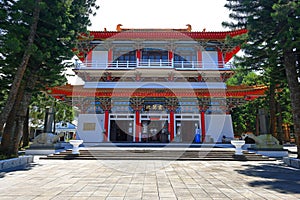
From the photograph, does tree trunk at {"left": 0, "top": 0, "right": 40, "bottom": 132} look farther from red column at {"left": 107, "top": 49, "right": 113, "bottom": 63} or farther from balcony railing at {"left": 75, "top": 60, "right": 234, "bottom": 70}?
red column at {"left": 107, "top": 49, "right": 113, "bottom": 63}

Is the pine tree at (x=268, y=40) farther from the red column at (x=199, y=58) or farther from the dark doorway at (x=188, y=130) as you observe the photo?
the dark doorway at (x=188, y=130)

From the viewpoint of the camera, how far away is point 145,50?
1823cm

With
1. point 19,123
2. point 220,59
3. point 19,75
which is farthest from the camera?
point 220,59

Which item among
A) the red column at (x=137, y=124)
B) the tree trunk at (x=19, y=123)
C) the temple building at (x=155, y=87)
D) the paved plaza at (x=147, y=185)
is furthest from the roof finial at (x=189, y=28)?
the paved plaza at (x=147, y=185)

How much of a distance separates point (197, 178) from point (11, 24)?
8996 mm

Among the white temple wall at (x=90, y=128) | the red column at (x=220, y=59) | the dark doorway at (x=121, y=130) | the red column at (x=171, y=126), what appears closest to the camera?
the white temple wall at (x=90, y=128)

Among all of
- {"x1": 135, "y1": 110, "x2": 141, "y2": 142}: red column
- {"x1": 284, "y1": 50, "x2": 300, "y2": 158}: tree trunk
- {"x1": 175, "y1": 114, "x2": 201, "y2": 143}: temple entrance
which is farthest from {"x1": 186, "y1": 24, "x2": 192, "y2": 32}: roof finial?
{"x1": 284, "y1": 50, "x2": 300, "y2": 158}: tree trunk

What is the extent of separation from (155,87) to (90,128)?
626 cm

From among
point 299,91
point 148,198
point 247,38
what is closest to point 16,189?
point 148,198

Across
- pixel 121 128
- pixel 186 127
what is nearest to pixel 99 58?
pixel 121 128

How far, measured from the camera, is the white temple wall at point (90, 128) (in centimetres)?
1602

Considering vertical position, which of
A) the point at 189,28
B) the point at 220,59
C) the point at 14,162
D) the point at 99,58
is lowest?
the point at 14,162

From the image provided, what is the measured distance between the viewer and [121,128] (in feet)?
55.9

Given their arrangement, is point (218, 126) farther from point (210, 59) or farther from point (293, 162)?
point (293, 162)
